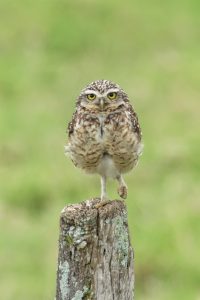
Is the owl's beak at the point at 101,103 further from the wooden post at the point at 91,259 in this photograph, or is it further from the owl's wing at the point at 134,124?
the wooden post at the point at 91,259

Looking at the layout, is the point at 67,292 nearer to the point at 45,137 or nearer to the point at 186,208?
the point at 186,208

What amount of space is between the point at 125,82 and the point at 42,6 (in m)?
3.71

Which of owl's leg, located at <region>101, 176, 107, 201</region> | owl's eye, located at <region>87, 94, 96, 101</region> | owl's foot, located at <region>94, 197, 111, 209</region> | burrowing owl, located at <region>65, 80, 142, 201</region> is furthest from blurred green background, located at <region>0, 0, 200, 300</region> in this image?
owl's foot, located at <region>94, 197, 111, 209</region>

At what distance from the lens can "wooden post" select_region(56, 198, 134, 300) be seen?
529 centimetres

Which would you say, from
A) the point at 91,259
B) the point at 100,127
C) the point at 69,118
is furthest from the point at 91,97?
the point at 69,118

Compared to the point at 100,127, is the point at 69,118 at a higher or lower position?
higher

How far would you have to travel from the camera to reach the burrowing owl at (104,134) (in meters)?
6.31

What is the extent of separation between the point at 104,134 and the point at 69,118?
854cm

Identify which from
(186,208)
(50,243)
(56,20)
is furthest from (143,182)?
(56,20)

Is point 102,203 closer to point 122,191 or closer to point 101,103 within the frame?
point 122,191

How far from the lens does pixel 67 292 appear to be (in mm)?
5309

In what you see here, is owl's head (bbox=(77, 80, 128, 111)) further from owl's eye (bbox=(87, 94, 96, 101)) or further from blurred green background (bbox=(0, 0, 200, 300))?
blurred green background (bbox=(0, 0, 200, 300))

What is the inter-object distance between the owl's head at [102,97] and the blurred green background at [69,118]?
3.76 metres

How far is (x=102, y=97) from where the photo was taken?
21.1ft
